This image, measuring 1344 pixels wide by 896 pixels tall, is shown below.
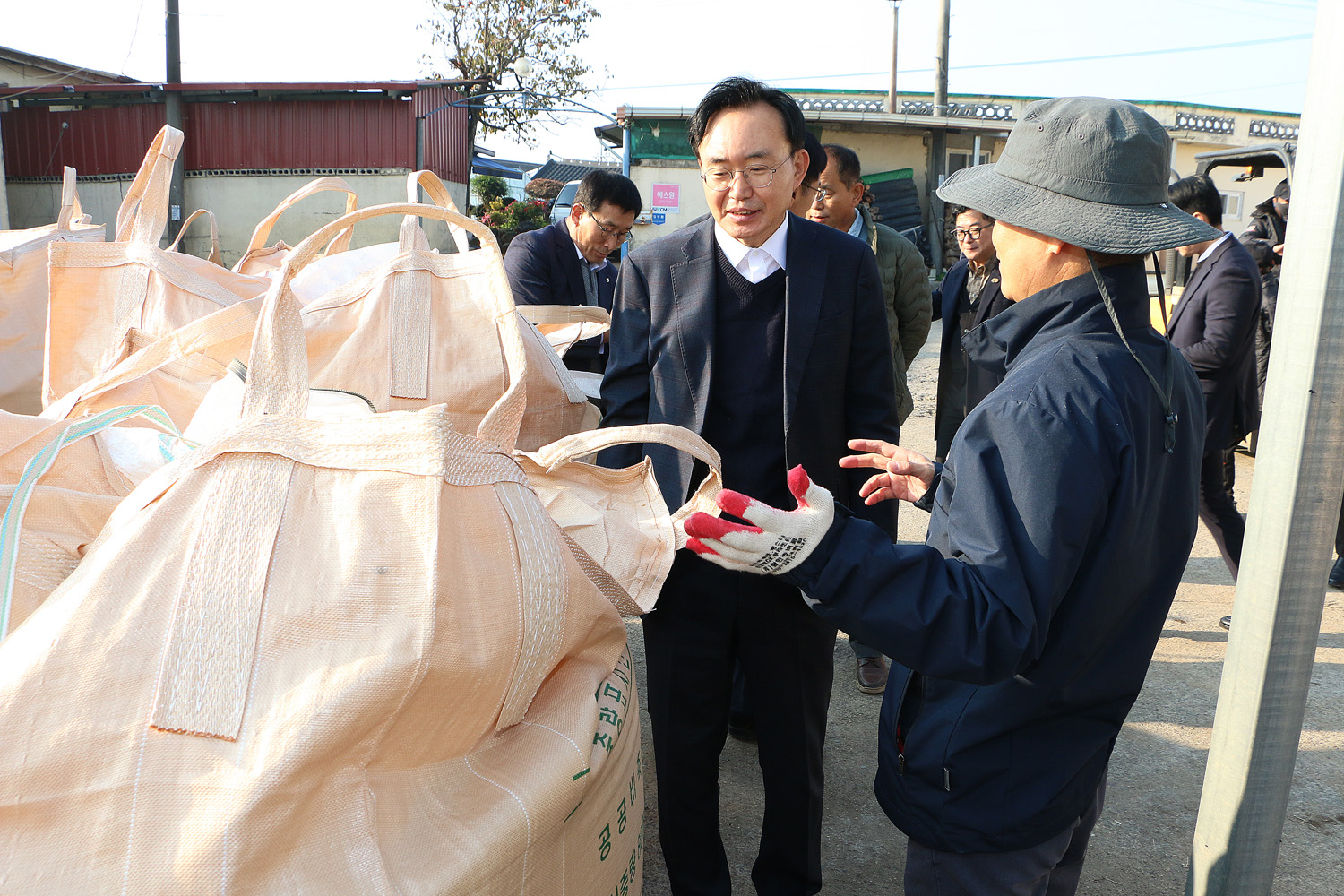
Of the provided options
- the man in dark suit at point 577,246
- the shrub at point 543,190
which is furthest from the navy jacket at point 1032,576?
the shrub at point 543,190

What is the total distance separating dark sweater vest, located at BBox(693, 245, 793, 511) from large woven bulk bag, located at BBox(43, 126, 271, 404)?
1.12 metres

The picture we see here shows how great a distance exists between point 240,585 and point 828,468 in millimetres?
1348

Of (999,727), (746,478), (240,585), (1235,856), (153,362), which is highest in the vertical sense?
(153,362)

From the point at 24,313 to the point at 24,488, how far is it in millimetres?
2108

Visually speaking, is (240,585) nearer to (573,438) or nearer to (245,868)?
(245,868)

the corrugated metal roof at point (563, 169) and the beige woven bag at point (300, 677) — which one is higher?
the corrugated metal roof at point (563, 169)

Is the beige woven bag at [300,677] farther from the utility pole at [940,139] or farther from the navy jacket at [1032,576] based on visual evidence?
the utility pole at [940,139]

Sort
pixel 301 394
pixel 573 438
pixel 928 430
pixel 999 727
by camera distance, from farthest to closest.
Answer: pixel 928 430, pixel 573 438, pixel 999 727, pixel 301 394

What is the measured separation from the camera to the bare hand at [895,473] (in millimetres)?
1618

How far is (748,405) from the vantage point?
1.99 m

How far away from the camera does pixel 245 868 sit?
881mm

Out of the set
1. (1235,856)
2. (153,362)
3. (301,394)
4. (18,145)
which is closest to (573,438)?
(301,394)

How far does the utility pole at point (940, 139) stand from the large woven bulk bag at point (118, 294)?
1659cm

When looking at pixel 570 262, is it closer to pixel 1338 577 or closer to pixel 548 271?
pixel 548 271
